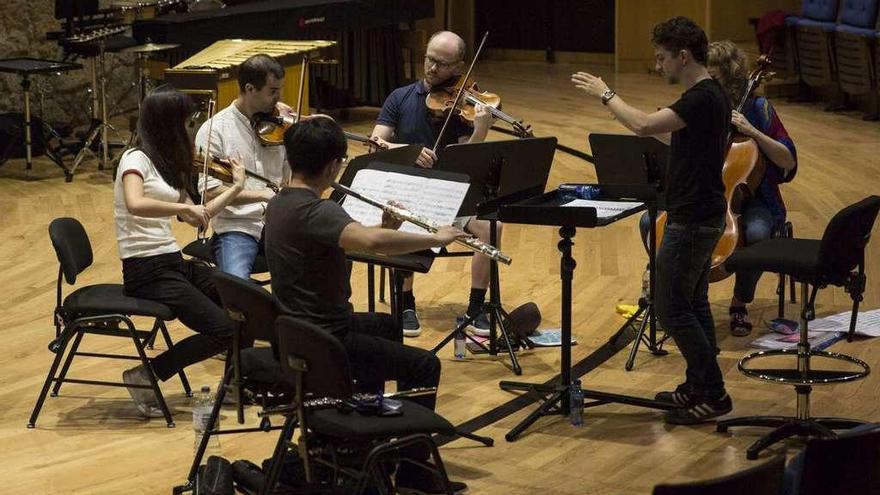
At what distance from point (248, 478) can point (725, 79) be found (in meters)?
2.84

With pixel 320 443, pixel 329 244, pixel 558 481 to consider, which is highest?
pixel 329 244

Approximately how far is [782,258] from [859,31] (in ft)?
21.0

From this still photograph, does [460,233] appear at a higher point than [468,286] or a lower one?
higher

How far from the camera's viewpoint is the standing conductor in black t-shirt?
16.3ft

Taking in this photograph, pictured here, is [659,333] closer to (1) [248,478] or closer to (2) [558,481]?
(2) [558,481]

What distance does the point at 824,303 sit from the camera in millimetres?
6746

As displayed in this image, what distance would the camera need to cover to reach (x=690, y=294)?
5152 millimetres

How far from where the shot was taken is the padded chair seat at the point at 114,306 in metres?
5.13

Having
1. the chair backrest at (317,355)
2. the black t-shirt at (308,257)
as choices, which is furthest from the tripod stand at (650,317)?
the chair backrest at (317,355)

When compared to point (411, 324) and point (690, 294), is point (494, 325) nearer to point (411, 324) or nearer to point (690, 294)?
point (411, 324)

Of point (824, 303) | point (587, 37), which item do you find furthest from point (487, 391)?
point (587, 37)

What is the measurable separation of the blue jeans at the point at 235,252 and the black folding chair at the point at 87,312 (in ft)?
1.28

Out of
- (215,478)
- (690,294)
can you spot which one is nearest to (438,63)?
(690,294)

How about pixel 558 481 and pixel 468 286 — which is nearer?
pixel 558 481
